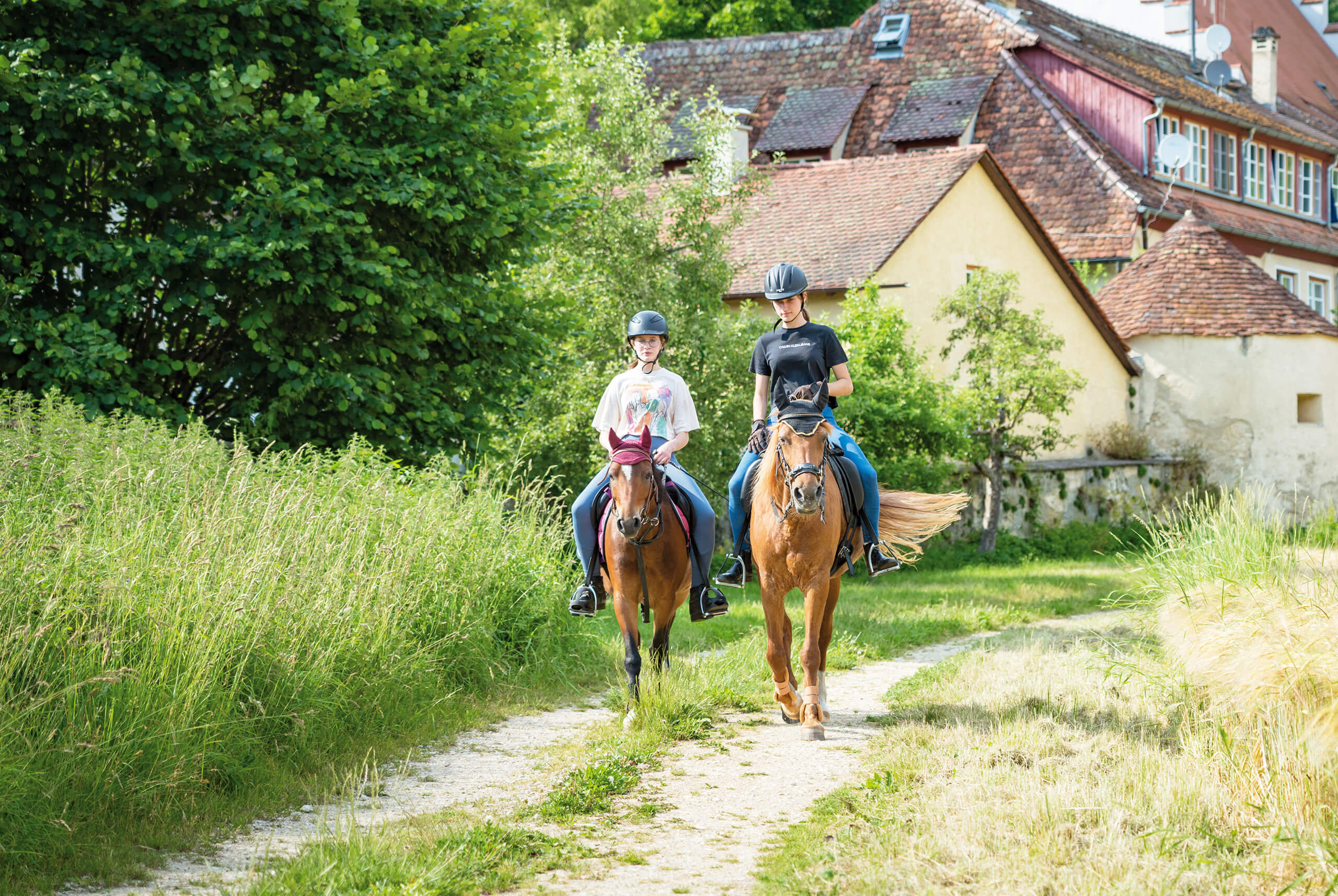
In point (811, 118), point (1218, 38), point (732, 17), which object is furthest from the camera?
point (732, 17)

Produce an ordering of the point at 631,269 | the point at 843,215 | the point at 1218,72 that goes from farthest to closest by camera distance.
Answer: the point at 1218,72 → the point at 843,215 → the point at 631,269

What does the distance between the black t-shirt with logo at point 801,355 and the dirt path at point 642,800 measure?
2.17 meters

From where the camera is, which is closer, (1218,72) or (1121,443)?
(1121,443)

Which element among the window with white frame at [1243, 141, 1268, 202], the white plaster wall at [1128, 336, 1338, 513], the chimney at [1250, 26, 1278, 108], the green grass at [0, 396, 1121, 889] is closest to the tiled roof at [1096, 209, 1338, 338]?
the white plaster wall at [1128, 336, 1338, 513]

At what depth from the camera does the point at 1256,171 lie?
35969mm

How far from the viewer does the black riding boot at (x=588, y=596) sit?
329 inches

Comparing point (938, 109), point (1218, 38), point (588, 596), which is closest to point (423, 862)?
point (588, 596)

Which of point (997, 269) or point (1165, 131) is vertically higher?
point (1165, 131)

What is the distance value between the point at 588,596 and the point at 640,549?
0.59 meters

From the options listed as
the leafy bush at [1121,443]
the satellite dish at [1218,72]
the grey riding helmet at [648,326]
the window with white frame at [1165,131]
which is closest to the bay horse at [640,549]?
the grey riding helmet at [648,326]

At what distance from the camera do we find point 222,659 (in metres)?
6.50

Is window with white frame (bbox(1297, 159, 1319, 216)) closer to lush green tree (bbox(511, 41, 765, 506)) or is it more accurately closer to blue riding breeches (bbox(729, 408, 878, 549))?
lush green tree (bbox(511, 41, 765, 506))

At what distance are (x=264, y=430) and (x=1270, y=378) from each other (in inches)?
831

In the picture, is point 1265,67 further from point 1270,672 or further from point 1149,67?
point 1270,672
